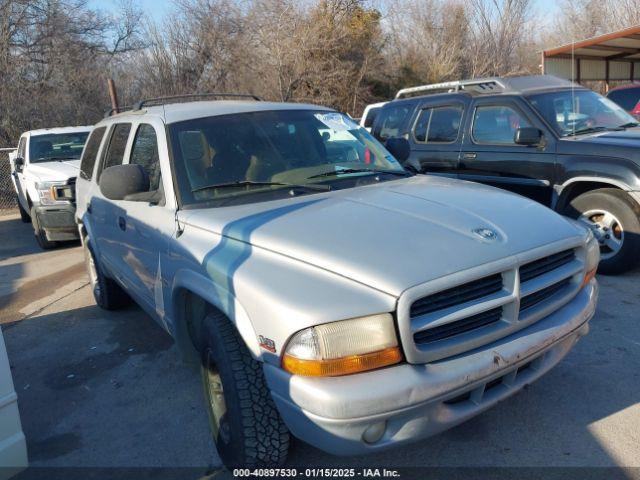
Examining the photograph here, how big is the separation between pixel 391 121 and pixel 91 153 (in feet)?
14.0

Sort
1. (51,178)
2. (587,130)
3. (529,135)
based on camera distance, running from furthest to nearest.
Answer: (51,178), (587,130), (529,135)

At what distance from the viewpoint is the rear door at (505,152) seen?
5722 mm

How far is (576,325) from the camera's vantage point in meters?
2.73

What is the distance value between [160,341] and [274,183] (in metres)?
2.03

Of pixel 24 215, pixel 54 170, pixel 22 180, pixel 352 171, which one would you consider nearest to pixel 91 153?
pixel 352 171

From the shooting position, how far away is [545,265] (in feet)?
8.80

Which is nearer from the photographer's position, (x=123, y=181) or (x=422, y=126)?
(x=123, y=181)

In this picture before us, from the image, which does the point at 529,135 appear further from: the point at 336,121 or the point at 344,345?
the point at 344,345

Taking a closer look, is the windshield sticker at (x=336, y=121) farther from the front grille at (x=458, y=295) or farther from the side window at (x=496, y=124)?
the side window at (x=496, y=124)

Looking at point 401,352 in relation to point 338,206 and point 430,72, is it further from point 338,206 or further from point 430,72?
point 430,72

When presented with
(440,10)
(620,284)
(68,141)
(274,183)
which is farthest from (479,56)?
(274,183)

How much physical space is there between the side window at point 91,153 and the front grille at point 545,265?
3.92m

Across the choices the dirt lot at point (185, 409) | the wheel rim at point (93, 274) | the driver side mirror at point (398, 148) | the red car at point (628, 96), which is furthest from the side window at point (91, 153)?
the red car at point (628, 96)

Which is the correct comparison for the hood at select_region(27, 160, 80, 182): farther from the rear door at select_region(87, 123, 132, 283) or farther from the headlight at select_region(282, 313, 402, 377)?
the headlight at select_region(282, 313, 402, 377)
